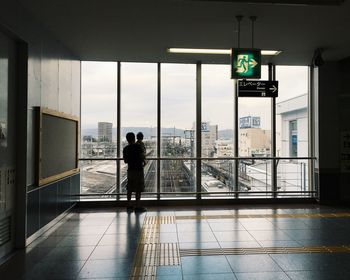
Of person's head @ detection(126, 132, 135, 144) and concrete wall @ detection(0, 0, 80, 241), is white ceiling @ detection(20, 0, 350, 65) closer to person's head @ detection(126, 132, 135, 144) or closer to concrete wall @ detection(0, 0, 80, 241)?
concrete wall @ detection(0, 0, 80, 241)

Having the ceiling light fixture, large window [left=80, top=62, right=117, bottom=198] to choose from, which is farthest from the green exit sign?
large window [left=80, top=62, right=117, bottom=198]

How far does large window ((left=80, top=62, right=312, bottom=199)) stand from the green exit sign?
2102 mm

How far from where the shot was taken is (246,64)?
498cm

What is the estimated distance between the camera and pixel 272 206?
6.71 m

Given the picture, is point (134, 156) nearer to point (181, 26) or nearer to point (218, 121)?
point (218, 121)

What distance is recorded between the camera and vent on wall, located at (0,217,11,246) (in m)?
3.68

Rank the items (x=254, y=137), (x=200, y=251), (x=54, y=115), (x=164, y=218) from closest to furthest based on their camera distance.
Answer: (x=200, y=251) < (x=54, y=115) < (x=164, y=218) < (x=254, y=137)

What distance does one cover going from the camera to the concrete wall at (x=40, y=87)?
13.0ft

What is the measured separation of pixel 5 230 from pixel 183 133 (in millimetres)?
4174

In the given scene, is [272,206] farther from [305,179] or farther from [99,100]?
[99,100]

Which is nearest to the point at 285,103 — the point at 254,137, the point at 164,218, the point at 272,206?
the point at 254,137

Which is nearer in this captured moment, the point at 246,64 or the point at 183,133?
the point at 246,64

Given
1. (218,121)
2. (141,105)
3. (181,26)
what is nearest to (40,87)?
(181,26)

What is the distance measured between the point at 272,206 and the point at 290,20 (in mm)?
3880
